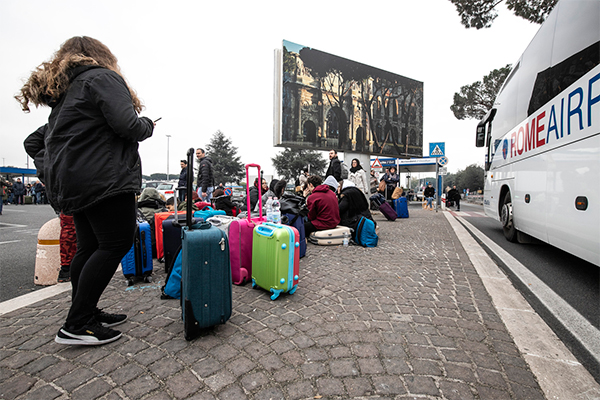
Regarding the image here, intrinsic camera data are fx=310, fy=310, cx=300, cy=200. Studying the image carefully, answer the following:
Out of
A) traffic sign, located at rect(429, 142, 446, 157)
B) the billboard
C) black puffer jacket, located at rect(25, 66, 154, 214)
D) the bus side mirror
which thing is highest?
the billboard

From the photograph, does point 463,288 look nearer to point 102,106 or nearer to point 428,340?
point 428,340

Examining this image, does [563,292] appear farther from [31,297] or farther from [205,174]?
[205,174]

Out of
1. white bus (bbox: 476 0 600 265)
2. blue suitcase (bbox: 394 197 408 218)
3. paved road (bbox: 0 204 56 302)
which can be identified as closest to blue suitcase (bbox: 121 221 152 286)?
paved road (bbox: 0 204 56 302)

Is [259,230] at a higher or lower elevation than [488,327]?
higher

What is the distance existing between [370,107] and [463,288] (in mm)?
17689

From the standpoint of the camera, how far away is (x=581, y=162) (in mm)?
3219

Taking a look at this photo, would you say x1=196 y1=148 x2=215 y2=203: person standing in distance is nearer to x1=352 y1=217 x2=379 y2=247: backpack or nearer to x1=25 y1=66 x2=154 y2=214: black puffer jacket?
x1=352 y1=217 x2=379 y2=247: backpack

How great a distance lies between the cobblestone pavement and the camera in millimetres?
1628

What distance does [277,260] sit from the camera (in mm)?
2855

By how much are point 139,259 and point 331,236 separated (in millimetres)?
3204

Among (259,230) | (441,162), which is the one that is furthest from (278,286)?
(441,162)

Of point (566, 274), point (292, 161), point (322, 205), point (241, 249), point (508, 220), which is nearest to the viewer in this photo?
point (241, 249)

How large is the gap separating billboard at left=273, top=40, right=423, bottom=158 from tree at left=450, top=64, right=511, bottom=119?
7.70m

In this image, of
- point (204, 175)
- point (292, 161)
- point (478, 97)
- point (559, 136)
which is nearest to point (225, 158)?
point (292, 161)
